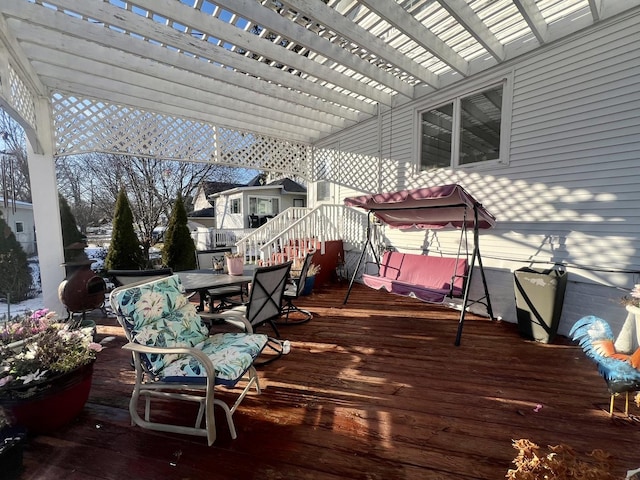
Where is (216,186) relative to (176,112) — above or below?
above

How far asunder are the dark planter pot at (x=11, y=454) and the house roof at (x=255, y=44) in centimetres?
325

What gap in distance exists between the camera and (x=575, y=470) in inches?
35.9

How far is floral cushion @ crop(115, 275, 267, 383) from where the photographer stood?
73.4 inches

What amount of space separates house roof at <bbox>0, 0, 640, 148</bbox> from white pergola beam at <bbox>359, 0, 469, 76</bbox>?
12 mm

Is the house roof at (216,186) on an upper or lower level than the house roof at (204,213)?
upper

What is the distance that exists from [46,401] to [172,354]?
838mm

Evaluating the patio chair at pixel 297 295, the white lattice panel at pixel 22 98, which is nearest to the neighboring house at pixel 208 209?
the white lattice panel at pixel 22 98

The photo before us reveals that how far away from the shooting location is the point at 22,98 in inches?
129

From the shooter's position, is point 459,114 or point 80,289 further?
point 459,114

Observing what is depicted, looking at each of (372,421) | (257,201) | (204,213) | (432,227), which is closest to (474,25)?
(432,227)

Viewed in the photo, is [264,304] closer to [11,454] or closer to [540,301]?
[11,454]

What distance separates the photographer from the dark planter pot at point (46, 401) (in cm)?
174

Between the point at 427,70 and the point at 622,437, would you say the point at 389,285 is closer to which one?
the point at 622,437

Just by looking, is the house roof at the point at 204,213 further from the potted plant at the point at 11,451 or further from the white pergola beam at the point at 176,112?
the potted plant at the point at 11,451
